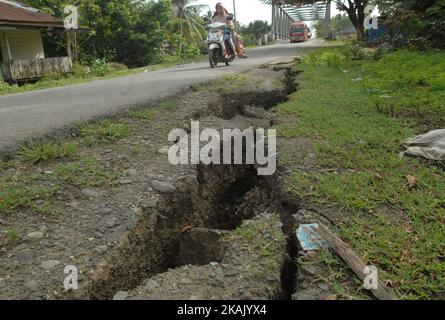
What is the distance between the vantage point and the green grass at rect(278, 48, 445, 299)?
157cm

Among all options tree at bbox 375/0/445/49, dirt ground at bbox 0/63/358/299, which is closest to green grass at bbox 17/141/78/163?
dirt ground at bbox 0/63/358/299

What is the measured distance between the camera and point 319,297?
1439mm

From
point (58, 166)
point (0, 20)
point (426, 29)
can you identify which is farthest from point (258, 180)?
point (0, 20)

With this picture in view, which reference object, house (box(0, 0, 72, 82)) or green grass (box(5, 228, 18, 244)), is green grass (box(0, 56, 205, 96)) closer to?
house (box(0, 0, 72, 82))

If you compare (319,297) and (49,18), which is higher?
(49,18)

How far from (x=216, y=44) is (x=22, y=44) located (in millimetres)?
9635

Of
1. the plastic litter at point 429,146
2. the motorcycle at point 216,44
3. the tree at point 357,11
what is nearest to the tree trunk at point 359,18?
the tree at point 357,11

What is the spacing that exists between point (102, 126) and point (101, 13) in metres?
15.0

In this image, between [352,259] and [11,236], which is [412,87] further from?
[11,236]

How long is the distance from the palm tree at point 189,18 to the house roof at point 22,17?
40.7 feet

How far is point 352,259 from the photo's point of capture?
62.0 inches

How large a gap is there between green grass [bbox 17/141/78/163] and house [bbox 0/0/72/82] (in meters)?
10.9

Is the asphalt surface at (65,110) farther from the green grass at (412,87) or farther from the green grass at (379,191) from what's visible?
the green grass at (412,87)

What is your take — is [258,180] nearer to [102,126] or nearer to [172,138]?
[172,138]
